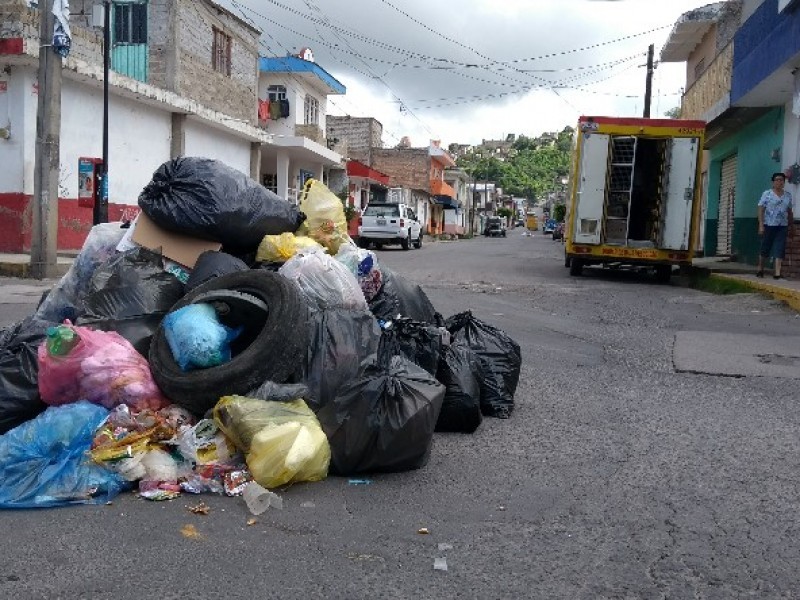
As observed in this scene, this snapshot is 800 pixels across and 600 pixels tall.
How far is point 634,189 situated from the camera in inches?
576

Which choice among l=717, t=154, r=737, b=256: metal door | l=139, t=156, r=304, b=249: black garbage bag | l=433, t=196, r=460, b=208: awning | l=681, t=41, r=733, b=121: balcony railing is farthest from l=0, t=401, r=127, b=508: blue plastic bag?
l=433, t=196, r=460, b=208: awning

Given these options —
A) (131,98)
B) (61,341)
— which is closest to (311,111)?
(131,98)

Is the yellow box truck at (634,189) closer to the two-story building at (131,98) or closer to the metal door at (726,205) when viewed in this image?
the metal door at (726,205)

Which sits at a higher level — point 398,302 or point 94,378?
point 398,302

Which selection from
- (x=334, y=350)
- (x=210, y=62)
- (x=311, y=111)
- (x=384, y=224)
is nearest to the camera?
(x=334, y=350)

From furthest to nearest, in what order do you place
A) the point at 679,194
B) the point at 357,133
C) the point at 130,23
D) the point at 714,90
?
the point at 357,133 → the point at 130,23 → the point at 714,90 → the point at 679,194

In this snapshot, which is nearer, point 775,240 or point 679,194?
point 775,240

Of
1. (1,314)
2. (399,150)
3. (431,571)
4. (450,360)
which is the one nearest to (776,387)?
(450,360)

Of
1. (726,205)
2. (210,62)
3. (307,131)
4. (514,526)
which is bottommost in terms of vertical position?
(514,526)

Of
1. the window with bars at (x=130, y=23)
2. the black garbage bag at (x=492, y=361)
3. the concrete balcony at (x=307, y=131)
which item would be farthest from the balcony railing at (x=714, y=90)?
the concrete balcony at (x=307, y=131)

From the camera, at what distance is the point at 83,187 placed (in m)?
15.5

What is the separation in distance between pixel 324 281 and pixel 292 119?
27.7 metres

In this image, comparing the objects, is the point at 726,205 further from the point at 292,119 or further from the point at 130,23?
the point at 292,119

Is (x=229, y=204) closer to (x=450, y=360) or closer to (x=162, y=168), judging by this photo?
(x=162, y=168)
